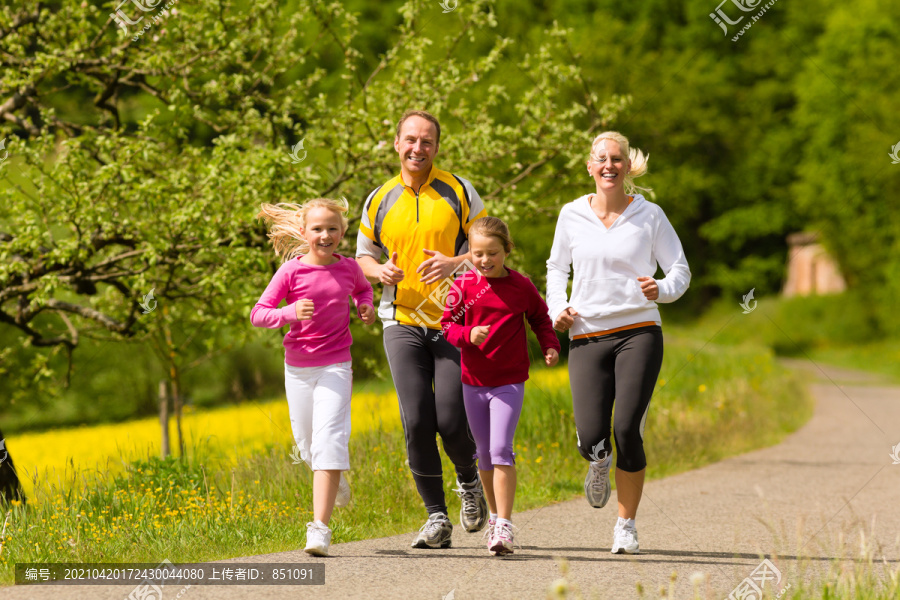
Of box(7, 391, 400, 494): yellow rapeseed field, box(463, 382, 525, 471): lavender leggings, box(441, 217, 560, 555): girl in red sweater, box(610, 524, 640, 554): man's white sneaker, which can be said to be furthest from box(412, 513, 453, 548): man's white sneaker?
box(7, 391, 400, 494): yellow rapeseed field

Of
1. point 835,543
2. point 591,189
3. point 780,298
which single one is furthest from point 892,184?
point 835,543

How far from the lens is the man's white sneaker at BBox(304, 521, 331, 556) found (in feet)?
15.7

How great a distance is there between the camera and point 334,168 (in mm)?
8180

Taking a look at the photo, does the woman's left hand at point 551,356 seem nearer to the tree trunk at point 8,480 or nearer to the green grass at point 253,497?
the green grass at point 253,497

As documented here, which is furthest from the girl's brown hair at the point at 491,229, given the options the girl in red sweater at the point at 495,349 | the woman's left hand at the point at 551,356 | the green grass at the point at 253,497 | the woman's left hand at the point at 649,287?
the green grass at the point at 253,497

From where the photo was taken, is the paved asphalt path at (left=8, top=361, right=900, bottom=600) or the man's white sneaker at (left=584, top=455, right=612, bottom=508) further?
the man's white sneaker at (left=584, top=455, right=612, bottom=508)

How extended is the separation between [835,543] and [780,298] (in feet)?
106

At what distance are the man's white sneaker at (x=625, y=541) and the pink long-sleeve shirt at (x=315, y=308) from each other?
1.65m

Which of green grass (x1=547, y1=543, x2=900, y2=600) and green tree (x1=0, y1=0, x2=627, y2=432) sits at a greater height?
green tree (x1=0, y1=0, x2=627, y2=432)

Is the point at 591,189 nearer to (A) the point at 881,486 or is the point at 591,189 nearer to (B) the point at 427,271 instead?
(A) the point at 881,486

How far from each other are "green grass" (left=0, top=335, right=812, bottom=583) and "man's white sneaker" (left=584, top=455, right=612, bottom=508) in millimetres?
1253

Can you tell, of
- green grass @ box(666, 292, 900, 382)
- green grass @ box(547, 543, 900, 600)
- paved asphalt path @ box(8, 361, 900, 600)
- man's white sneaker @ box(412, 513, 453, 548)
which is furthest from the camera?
green grass @ box(666, 292, 900, 382)

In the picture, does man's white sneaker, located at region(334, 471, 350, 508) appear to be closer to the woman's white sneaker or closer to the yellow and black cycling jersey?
the yellow and black cycling jersey

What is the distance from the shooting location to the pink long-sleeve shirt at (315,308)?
4.98 m
